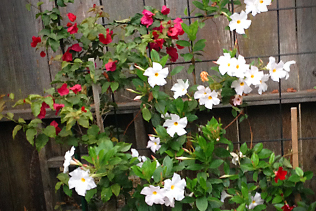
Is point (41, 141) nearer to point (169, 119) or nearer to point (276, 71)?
point (169, 119)

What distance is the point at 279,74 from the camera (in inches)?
62.5

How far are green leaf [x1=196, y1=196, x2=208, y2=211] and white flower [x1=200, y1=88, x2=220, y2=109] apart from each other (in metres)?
0.45

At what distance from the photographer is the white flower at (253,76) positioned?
1.55 meters

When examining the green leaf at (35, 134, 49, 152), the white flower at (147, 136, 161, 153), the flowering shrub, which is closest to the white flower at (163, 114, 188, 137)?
the flowering shrub

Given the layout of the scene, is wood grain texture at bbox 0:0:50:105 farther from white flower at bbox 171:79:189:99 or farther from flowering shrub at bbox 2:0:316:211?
white flower at bbox 171:79:189:99

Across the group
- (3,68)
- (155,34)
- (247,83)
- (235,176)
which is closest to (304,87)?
(247,83)

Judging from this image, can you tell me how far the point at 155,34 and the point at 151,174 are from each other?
72cm

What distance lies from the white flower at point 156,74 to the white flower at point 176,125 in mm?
179

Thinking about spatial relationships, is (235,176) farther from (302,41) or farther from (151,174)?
(302,41)

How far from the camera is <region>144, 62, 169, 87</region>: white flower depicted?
4.85 feet

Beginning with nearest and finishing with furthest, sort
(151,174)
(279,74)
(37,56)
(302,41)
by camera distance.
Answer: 1. (151,174)
2. (279,74)
3. (302,41)
4. (37,56)

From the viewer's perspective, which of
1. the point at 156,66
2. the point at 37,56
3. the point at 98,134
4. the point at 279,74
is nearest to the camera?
the point at 156,66

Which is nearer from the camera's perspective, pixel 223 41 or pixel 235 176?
pixel 235 176

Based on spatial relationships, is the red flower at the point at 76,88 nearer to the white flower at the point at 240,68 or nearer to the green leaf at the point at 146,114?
the green leaf at the point at 146,114
